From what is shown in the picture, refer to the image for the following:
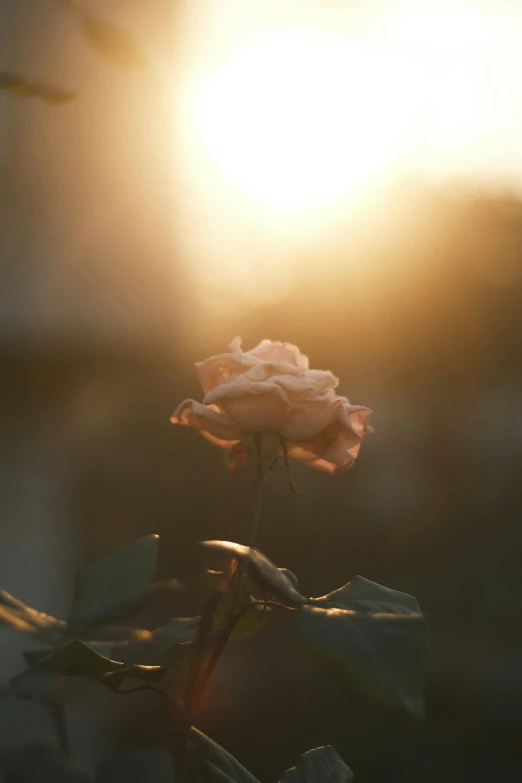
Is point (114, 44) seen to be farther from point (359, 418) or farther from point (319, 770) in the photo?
point (319, 770)

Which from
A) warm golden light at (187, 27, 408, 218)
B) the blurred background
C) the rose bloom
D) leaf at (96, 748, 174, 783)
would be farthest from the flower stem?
the blurred background

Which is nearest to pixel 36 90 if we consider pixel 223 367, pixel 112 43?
pixel 112 43

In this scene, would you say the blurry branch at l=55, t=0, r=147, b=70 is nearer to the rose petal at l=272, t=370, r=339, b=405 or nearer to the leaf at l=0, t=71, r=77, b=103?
the leaf at l=0, t=71, r=77, b=103

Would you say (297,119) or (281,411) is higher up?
(297,119)

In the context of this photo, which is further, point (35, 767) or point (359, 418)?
point (359, 418)

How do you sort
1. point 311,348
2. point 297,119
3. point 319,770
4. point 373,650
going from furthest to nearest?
point 311,348 → point 297,119 → point 319,770 → point 373,650

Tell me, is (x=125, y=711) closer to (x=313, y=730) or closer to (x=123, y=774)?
(x=313, y=730)
